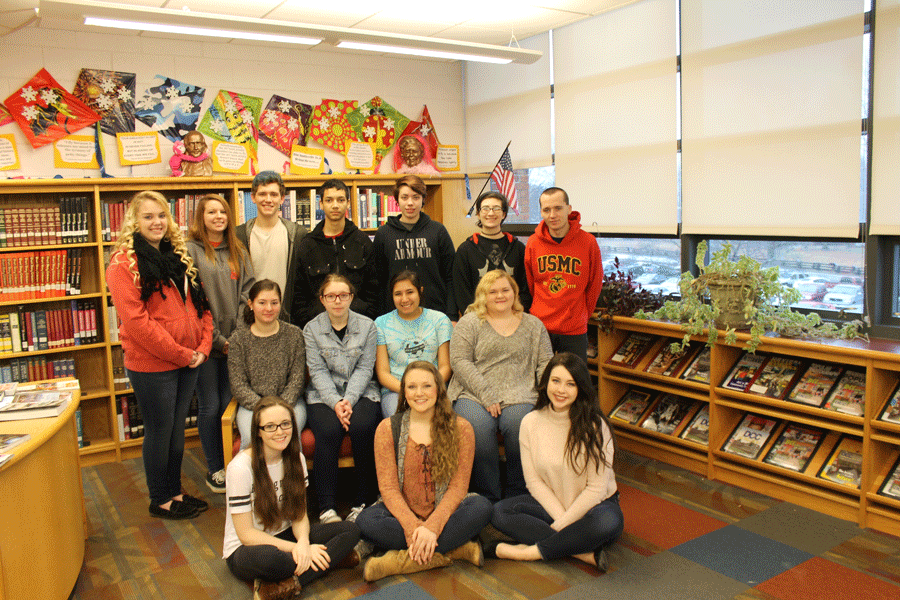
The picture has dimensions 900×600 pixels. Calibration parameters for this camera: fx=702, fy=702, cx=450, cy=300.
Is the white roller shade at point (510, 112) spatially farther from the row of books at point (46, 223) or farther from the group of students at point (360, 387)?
the row of books at point (46, 223)

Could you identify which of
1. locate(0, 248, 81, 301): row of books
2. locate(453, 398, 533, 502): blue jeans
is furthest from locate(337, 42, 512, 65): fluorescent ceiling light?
locate(453, 398, 533, 502): blue jeans

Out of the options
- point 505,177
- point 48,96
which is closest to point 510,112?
point 505,177

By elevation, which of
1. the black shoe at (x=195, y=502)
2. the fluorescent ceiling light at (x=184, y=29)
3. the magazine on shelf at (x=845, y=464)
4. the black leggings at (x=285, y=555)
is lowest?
the black shoe at (x=195, y=502)

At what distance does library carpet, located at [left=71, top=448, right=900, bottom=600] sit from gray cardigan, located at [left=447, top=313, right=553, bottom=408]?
31.1 inches

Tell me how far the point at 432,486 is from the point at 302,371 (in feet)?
2.98

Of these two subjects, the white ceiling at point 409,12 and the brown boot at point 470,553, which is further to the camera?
the white ceiling at point 409,12

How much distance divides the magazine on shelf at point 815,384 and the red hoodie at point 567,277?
1097 millimetres

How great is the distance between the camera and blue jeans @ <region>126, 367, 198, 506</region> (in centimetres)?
325

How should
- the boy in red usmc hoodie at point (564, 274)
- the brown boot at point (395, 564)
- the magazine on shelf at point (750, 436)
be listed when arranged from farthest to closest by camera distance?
the boy in red usmc hoodie at point (564, 274)
the magazine on shelf at point (750, 436)
the brown boot at point (395, 564)

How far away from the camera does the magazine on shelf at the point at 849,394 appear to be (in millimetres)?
3223

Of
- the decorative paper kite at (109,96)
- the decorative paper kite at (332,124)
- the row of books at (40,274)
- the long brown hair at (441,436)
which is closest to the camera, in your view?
the long brown hair at (441,436)

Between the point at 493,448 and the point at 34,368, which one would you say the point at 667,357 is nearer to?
the point at 493,448

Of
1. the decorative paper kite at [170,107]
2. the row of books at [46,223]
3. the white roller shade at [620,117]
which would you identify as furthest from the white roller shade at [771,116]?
the row of books at [46,223]

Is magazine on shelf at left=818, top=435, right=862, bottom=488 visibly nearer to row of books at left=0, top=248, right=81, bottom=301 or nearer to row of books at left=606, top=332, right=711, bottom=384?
row of books at left=606, top=332, right=711, bottom=384
